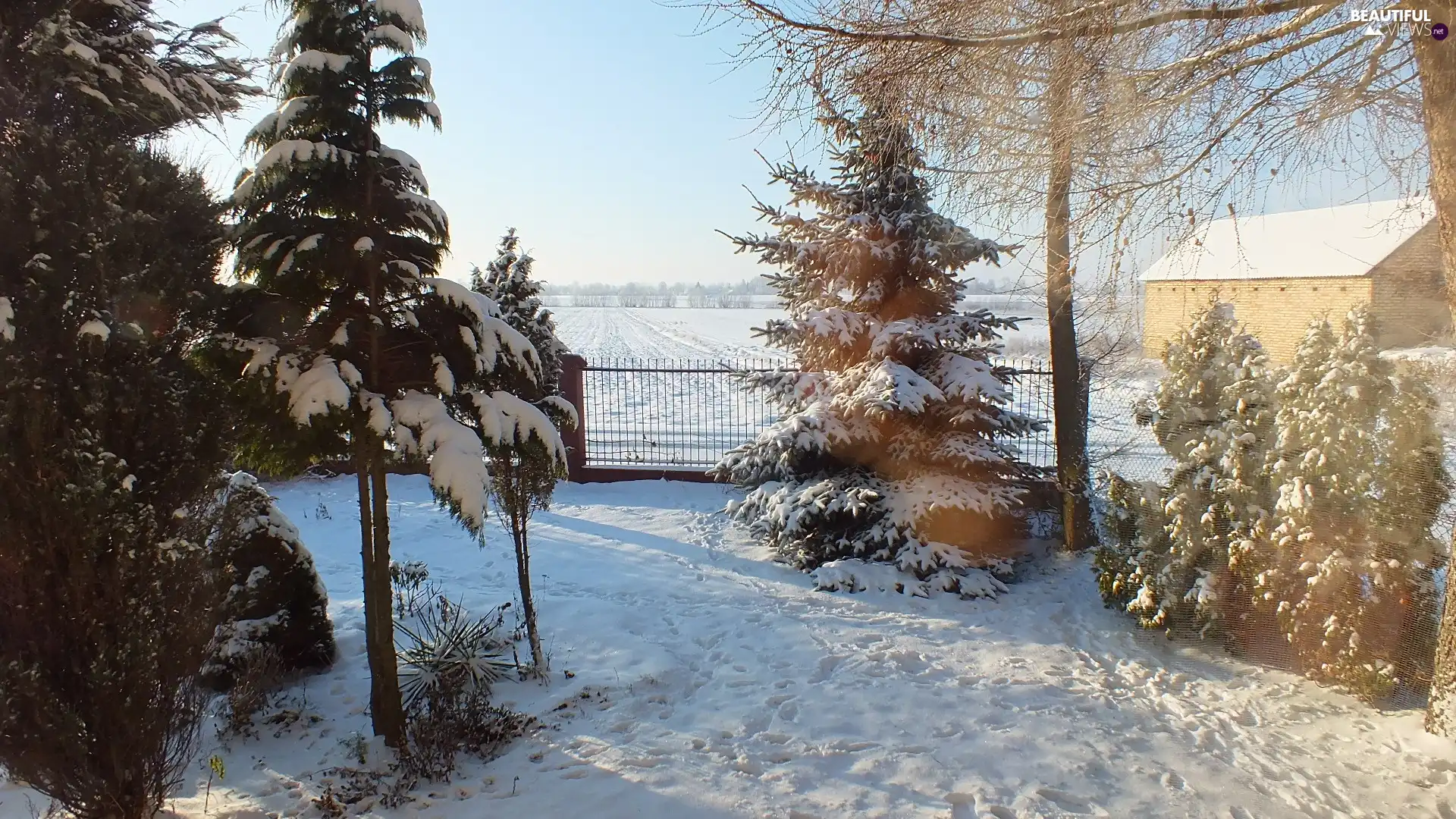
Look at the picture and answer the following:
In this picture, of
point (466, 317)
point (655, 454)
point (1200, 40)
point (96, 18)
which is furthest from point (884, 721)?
point (655, 454)

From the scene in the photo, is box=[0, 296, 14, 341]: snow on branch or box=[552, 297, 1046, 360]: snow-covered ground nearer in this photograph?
box=[0, 296, 14, 341]: snow on branch

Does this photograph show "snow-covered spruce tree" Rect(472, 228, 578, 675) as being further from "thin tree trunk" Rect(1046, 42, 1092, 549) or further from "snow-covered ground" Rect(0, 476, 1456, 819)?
"thin tree trunk" Rect(1046, 42, 1092, 549)

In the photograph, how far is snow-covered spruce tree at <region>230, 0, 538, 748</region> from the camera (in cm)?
343

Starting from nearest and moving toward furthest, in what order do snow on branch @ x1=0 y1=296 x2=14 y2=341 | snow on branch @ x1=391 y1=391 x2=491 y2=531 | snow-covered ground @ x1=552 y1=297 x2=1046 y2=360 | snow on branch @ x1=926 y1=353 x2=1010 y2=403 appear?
snow on branch @ x1=0 y1=296 x2=14 y2=341
snow on branch @ x1=391 y1=391 x2=491 y2=531
snow on branch @ x1=926 y1=353 x2=1010 y2=403
snow-covered ground @ x1=552 y1=297 x2=1046 y2=360

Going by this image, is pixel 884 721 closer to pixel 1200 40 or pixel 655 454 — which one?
pixel 1200 40

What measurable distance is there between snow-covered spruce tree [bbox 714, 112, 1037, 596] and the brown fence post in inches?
163

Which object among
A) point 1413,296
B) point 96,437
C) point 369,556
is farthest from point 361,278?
point 1413,296

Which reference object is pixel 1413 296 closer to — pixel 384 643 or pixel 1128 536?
pixel 1128 536

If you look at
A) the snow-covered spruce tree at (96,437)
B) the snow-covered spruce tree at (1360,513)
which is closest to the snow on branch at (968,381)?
the snow-covered spruce tree at (1360,513)

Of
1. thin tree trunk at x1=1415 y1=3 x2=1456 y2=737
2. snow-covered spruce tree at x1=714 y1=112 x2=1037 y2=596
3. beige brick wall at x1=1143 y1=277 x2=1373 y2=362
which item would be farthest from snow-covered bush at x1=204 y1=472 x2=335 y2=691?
thin tree trunk at x1=1415 y1=3 x2=1456 y2=737

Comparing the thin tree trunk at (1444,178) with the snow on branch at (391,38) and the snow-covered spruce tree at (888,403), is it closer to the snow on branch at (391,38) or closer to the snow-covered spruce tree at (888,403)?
the snow-covered spruce tree at (888,403)

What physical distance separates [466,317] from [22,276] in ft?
5.63

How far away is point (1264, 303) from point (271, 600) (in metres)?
15.8

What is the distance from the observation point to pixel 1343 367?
4.58 meters
